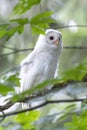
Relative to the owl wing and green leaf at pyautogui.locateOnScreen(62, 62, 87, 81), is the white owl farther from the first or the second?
green leaf at pyautogui.locateOnScreen(62, 62, 87, 81)

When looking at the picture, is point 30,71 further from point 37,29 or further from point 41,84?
point 41,84

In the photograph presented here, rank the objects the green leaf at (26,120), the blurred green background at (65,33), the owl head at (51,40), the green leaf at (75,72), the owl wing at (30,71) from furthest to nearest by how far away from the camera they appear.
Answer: the blurred green background at (65,33)
the owl head at (51,40)
the owl wing at (30,71)
the green leaf at (26,120)
the green leaf at (75,72)

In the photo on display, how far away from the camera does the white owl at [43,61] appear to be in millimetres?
2807

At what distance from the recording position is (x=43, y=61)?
293cm

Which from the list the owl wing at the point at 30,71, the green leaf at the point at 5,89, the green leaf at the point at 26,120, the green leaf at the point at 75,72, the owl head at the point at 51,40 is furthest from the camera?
the owl head at the point at 51,40

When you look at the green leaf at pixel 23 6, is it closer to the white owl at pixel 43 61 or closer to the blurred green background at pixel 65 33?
the white owl at pixel 43 61

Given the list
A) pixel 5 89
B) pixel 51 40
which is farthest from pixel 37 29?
pixel 51 40

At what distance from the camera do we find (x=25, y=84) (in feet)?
8.88

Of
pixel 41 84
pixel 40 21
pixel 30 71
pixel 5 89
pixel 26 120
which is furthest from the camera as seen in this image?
pixel 30 71

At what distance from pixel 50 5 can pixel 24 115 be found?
325 cm

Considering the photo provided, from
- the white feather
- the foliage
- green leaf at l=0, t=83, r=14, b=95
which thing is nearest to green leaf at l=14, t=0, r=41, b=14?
the foliage

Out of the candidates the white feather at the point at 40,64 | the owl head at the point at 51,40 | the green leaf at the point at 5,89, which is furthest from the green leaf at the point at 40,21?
the owl head at the point at 51,40

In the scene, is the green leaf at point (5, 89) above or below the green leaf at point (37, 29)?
below

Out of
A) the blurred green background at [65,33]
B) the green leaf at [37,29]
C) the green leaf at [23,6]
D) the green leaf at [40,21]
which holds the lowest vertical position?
the blurred green background at [65,33]
